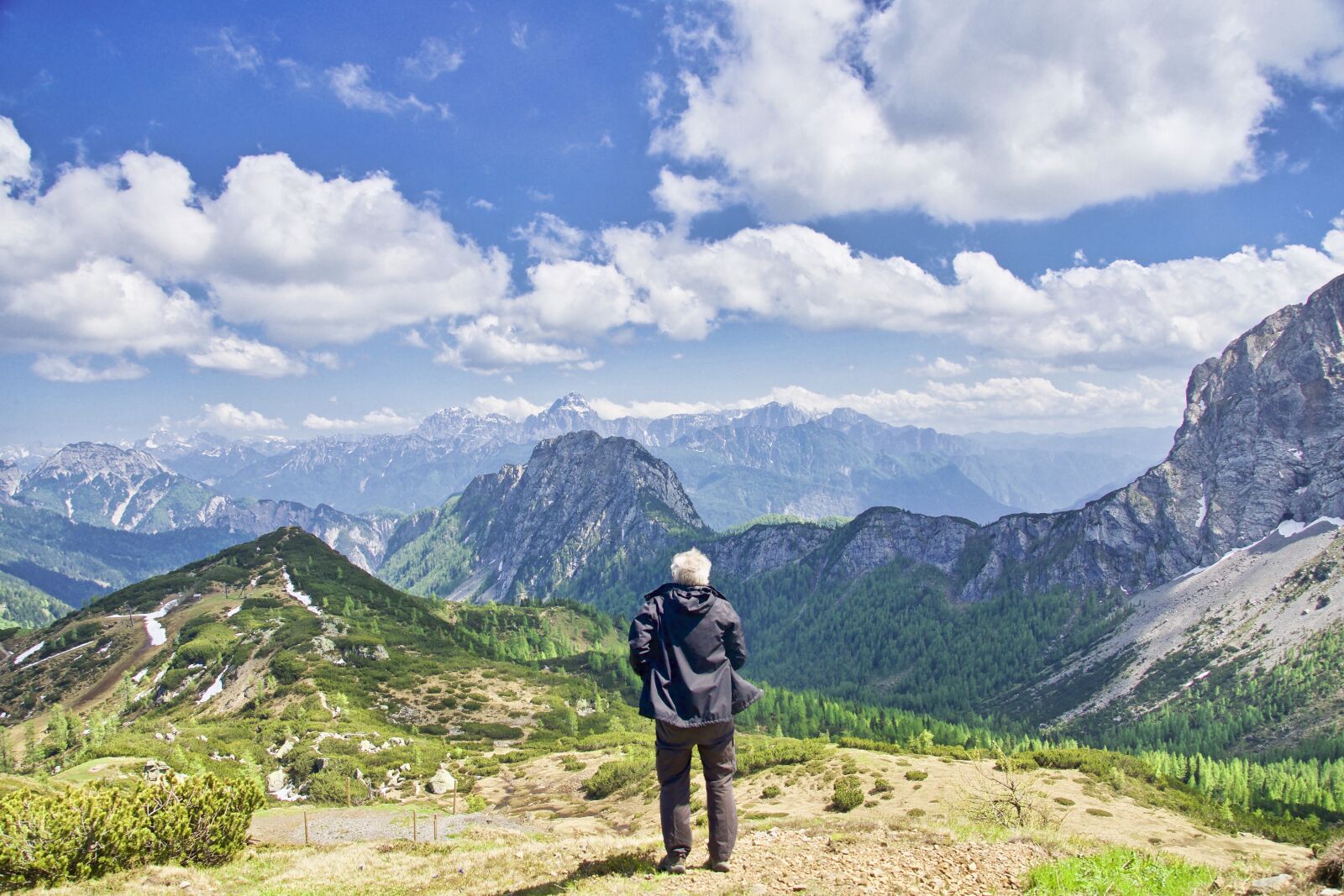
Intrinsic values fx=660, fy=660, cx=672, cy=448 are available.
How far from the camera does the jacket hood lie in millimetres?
13039

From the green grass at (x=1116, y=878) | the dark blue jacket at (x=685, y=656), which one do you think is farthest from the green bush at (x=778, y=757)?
the dark blue jacket at (x=685, y=656)

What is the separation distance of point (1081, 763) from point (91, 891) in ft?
222

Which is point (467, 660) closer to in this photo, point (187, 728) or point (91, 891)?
point (187, 728)

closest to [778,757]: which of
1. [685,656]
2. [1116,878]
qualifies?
[1116,878]

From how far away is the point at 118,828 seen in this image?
774 inches

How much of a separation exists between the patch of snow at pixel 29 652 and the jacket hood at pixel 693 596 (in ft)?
630

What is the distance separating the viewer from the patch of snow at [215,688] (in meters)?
109

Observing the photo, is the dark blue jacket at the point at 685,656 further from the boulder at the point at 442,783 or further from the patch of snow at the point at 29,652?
the patch of snow at the point at 29,652

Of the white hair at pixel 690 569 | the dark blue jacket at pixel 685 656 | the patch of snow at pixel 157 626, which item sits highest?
the white hair at pixel 690 569

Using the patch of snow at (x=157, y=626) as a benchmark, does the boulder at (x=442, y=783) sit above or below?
below

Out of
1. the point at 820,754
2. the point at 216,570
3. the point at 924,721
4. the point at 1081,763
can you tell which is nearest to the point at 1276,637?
the point at 924,721

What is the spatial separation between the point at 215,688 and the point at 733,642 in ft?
432

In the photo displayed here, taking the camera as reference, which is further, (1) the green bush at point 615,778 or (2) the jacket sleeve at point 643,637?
(1) the green bush at point 615,778

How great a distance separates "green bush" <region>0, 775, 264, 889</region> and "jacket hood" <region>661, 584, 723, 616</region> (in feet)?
63.7
